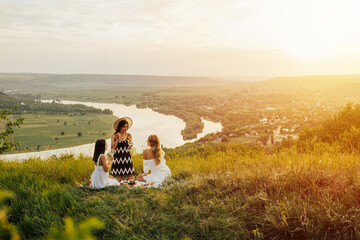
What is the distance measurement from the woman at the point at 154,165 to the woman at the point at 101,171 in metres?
0.73

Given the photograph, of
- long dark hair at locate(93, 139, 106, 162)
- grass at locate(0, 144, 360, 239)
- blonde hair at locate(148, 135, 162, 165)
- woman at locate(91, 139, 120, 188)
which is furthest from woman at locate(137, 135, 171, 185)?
grass at locate(0, 144, 360, 239)

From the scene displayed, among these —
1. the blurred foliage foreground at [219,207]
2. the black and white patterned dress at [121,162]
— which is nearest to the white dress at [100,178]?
the blurred foliage foreground at [219,207]

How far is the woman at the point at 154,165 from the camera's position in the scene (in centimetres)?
558

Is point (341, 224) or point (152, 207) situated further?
point (152, 207)

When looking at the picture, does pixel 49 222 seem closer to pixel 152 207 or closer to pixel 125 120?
pixel 152 207

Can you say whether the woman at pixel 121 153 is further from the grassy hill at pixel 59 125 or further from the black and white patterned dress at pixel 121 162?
the grassy hill at pixel 59 125

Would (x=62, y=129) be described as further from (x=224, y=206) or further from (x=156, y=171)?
(x=224, y=206)

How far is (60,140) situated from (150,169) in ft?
184

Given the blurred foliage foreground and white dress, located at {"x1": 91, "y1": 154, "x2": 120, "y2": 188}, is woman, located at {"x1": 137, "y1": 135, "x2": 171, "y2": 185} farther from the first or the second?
the blurred foliage foreground

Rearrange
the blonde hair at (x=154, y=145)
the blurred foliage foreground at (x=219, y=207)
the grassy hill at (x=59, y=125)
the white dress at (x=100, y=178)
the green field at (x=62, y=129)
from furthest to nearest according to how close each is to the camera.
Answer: the grassy hill at (x=59, y=125), the green field at (x=62, y=129), the blonde hair at (x=154, y=145), the white dress at (x=100, y=178), the blurred foliage foreground at (x=219, y=207)

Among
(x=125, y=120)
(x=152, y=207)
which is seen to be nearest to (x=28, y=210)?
(x=152, y=207)

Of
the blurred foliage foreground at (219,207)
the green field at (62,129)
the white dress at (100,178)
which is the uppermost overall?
the blurred foliage foreground at (219,207)

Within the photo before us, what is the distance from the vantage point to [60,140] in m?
55.5

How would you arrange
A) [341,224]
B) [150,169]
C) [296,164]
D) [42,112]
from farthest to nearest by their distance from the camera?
[42,112]
[150,169]
[296,164]
[341,224]
